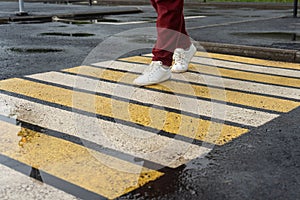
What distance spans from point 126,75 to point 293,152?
8.40ft

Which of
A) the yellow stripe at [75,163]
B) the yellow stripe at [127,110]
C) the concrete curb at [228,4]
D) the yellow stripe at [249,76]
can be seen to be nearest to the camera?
the yellow stripe at [75,163]

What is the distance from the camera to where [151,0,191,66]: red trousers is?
4855mm

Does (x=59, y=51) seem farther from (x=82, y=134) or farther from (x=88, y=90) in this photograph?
(x=82, y=134)

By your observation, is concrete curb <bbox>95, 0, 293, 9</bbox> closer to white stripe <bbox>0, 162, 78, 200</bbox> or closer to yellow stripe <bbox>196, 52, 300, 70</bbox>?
yellow stripe <bbox>196, 52, 300, 70</bbox>

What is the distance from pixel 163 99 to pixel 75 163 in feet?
5.31

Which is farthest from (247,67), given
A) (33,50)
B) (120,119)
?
(33,50)

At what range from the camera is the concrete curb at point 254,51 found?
6.59 meters

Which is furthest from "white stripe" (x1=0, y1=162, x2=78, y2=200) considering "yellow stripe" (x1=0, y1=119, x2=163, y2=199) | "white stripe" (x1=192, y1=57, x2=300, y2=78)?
"white stripe" (x1=192, y1=57, x2=300, y2=78)

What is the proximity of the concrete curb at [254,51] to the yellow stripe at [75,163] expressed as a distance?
4.26m

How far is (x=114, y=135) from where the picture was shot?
11.1 ft

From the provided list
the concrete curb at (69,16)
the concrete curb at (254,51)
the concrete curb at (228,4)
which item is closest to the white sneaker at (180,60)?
the concrete curb at (254,51)

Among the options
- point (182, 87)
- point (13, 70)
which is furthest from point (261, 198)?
point (13, 70)

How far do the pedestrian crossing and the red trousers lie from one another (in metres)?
0.30

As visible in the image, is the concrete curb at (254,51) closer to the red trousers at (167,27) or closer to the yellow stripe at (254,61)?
the yellow stripe at (254,61)
